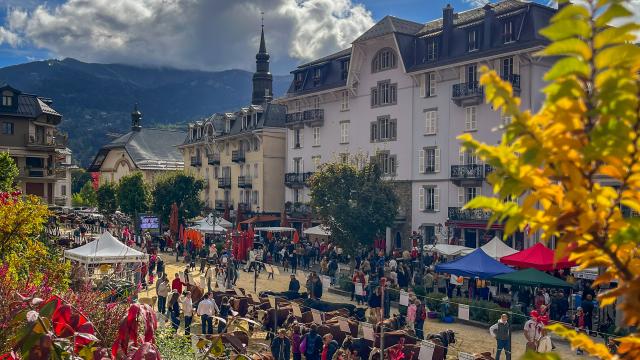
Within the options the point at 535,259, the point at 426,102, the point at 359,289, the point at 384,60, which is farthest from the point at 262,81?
the point at 535,259

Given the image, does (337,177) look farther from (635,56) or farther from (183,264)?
(635,56)

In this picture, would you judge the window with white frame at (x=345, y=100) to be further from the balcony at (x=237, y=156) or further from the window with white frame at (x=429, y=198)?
the balcony at (x=237, y=156)

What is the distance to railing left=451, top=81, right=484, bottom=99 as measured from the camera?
121 feet

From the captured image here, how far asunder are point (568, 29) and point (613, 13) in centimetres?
15

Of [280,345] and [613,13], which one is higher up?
[613,13]

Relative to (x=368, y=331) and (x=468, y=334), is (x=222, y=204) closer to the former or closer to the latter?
(x=468, y=334)

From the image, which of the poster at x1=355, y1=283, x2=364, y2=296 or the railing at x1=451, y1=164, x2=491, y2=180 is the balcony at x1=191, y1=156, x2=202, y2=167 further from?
the poster at x1=355, y1=283, x2=364, y2=296

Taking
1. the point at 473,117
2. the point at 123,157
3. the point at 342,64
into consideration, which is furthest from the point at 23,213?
the point at 123,157

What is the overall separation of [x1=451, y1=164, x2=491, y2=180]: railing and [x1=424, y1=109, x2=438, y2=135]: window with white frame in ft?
11.0

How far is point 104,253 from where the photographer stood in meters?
25.4

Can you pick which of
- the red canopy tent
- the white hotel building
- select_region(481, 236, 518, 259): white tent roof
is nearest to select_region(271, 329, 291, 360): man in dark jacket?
the red canopy tent

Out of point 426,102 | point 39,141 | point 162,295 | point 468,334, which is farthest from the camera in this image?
point 39,141

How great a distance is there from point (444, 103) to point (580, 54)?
38.6 meters

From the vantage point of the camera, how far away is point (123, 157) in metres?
89.2
